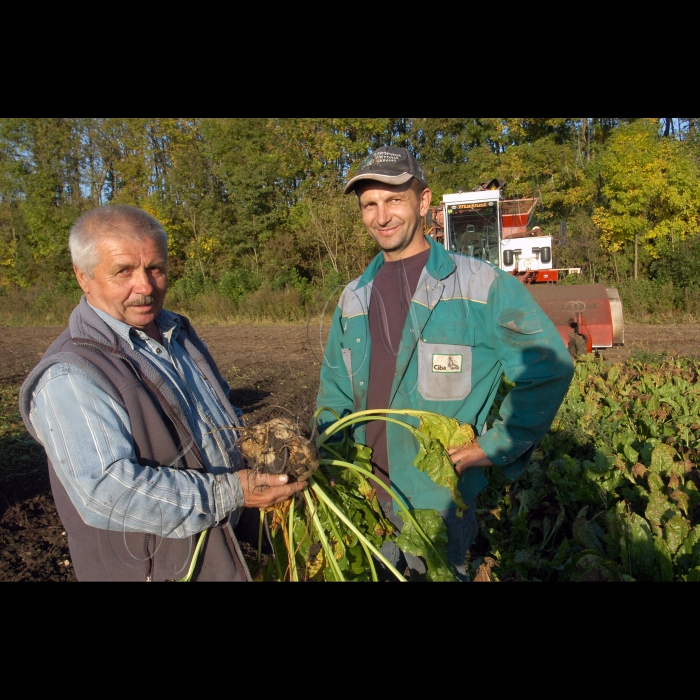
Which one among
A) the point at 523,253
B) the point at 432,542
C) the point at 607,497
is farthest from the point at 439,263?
the point at 523,253

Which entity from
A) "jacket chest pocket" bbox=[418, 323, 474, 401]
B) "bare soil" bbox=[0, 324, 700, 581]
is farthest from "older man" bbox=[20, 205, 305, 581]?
"jacket chest pocket" bbox=[418, 323, 474, 401]

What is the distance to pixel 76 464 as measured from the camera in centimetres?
172

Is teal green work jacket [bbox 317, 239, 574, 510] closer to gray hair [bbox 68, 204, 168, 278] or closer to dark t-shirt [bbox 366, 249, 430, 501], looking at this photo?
dark t-shirt [bbox 366, 249, 430, 501]

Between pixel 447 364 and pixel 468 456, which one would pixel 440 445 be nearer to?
pixel 468 456

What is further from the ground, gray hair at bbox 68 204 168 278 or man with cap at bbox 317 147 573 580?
gray hair at bbox 68 204 168 278

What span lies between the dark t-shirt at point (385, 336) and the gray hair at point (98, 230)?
39.8 inches

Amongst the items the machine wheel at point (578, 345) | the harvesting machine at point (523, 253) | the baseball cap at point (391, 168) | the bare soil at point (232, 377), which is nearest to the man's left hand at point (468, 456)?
the bare soil at point (232, 377)

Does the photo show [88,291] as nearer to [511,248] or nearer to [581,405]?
[581,405]

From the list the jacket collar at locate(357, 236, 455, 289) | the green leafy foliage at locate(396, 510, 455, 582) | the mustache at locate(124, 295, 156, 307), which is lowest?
the green leafy foliage at locate(396, 510, 455, 582)

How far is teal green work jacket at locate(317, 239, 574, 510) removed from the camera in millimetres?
2316

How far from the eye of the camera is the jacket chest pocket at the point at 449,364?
2.41 m

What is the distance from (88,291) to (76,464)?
65 cm

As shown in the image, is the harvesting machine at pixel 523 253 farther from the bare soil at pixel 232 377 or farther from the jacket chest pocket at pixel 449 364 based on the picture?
the jacket chest pocket at pixel 449 364

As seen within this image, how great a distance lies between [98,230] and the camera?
1983mm
